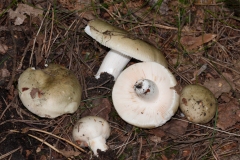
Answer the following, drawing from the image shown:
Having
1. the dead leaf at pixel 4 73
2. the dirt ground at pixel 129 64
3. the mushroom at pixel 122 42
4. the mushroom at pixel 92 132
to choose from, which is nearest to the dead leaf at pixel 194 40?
the dirt ground at pixel 129 64

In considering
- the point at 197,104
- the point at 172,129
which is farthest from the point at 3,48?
the point at 197,104

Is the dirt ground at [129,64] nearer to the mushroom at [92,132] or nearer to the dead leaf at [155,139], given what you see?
the dead leaf at [155,139]

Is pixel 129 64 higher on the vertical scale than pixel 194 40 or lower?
lower

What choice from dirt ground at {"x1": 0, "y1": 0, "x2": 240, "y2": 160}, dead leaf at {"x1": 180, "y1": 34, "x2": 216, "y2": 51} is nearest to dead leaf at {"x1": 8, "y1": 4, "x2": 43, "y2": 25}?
dirt ground at {"x1": 0, "y1": 0, "x2": 240, "y2": 160}

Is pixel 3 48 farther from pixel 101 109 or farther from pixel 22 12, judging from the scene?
pixel 101 109

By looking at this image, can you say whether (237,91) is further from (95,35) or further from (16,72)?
(16,72)

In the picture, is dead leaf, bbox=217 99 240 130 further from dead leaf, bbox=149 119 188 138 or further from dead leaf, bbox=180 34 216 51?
dead leaf, bbox=180 34 216 51
